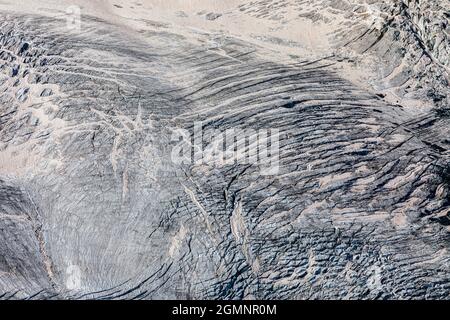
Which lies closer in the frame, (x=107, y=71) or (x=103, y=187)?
(x=103, y=187)

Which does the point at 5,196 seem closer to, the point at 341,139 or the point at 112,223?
the point at 112,223

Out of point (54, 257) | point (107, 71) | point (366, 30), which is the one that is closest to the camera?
point (54, 257)

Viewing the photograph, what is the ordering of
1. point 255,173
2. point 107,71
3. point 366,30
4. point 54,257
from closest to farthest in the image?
point 54,257 < point 255,173 < point 107,71 < point 366,30

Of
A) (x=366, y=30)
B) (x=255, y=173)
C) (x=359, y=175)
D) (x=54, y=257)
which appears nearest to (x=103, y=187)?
(x=54, y=257)

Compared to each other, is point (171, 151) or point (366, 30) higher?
point (366, 30)

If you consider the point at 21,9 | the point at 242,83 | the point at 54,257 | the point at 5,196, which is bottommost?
the point at 54,257

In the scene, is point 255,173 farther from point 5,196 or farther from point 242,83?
point 5,196

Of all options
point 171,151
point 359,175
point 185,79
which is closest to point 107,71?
point 185,79
